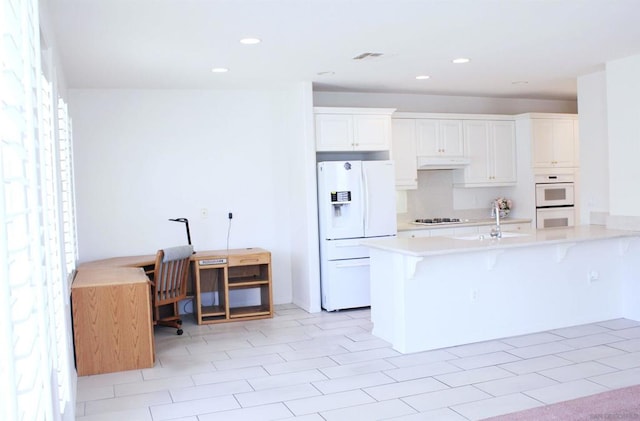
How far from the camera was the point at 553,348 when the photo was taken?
15.4ft

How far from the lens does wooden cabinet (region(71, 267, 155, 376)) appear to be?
4363mm

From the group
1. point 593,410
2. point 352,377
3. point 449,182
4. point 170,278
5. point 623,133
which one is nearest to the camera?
point 593,410

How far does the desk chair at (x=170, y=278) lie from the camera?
17.4ft

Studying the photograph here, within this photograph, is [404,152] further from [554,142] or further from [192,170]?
[192,170]

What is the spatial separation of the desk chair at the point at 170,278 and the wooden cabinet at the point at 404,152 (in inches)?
108

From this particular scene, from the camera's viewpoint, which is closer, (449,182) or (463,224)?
(463,224)

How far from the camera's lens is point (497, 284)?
5.03 meters

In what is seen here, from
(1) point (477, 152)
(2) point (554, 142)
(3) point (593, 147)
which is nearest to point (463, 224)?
(1) point (477, 152)

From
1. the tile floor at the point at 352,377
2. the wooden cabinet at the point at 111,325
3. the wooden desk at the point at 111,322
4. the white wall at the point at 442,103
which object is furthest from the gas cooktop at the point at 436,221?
the wooden cabinet at the point at 111,325

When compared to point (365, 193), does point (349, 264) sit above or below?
below

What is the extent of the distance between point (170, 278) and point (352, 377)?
2.21m

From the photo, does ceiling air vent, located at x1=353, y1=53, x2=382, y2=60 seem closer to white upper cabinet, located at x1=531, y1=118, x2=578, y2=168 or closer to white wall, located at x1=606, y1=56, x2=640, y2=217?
white wall, located at x1=606, y1=56, x2=640, y2=217

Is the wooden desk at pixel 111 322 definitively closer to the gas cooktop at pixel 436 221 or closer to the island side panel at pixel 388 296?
the island side panel at pixel 388 296

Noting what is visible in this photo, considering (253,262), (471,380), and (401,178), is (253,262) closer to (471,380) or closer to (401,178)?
(401,178)
